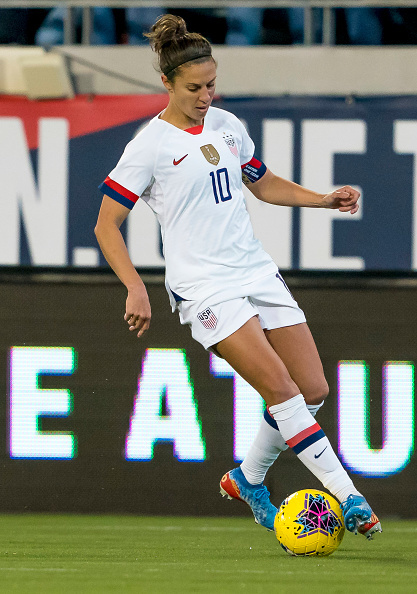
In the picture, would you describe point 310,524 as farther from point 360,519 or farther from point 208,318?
point 208,318

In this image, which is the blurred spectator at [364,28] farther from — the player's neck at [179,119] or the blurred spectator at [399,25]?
the player's neck at [179,119]

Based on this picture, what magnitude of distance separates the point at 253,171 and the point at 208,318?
80cm

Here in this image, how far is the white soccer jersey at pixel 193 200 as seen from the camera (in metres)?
4.50

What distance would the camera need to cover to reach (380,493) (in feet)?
22.6

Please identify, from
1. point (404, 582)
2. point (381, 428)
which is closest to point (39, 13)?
point (381, 428)

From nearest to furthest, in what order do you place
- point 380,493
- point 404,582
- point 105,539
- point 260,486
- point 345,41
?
point 404,582
point 260,486
point 105,539
point 380,493
point 345,41

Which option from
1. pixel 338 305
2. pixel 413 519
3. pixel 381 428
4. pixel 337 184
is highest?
pixel 337 184

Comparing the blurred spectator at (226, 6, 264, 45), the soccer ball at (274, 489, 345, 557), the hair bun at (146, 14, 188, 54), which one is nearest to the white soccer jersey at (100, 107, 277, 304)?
the hair bun at (146, 14, 188, 54)

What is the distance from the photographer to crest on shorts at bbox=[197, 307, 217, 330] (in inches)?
176

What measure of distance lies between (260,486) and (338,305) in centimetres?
235

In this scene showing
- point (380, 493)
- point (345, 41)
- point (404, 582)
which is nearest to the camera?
point (404, 582)

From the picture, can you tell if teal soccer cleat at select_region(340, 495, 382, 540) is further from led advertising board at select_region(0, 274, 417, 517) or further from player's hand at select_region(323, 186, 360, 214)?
led advertising board at select_region(0, 274, 417, 517)

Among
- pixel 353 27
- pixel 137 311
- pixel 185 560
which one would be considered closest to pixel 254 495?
pixel 185 560

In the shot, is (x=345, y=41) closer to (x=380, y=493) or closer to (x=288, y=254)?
(x=288, y=254)
